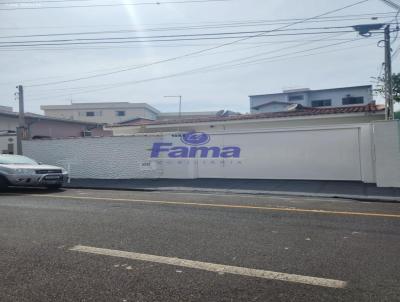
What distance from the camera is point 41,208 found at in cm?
920

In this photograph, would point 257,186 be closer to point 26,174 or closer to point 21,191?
point 26,174

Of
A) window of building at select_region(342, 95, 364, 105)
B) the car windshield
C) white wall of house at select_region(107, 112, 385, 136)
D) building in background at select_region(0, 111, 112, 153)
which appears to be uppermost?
window of building at select_region(342, 95, 364, 105)

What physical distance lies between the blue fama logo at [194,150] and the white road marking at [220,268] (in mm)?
11283

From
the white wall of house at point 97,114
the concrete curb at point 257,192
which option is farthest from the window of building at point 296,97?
the concrete curb at point 257,192

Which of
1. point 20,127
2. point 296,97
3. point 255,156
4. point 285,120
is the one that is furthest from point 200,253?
point 296,97

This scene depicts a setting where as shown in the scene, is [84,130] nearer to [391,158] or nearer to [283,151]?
[283,151]

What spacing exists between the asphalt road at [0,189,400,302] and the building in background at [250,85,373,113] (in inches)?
1488

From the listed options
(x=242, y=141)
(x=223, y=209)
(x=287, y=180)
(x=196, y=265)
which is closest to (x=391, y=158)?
(x=287, y=180)

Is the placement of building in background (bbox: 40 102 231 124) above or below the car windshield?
above

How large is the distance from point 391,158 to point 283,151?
4.05 metres

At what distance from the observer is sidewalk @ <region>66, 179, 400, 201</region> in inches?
459

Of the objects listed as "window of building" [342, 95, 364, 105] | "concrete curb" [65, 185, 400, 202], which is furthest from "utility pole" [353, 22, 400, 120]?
"window of building" [342, 95, 364, 105]

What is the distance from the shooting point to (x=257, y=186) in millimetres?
13938

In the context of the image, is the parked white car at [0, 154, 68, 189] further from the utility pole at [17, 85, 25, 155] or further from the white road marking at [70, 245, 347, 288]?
the white road marking at [70, 245, 347, 288]
